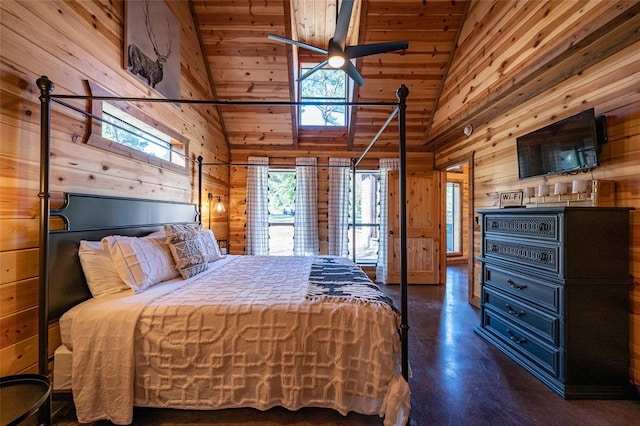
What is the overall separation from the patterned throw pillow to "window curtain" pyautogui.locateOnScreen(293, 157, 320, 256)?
8.58 feet

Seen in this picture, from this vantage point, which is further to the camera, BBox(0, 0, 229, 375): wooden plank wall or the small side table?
BBox(0, 0, 229, 375): wooden plank wall

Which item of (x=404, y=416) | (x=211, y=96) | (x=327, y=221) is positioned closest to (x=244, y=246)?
(x=327, y=221)

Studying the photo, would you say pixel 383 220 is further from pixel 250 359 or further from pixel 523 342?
pixel 250 359

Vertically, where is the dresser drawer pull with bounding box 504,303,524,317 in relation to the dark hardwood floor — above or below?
above

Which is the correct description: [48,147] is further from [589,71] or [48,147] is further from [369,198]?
[369,198]

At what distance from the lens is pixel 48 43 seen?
162 cm

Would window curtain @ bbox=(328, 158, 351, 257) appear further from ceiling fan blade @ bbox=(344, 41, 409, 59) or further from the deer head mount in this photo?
the deer head mount

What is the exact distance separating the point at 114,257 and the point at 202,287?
1.99ft

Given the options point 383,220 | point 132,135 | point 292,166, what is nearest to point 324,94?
point 292,166

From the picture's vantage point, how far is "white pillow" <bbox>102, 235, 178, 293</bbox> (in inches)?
71.0

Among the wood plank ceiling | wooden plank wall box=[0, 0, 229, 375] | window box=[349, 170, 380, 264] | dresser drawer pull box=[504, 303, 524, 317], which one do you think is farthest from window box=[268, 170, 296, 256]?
dresser drawer pull box=[504, 303, 524, 317]

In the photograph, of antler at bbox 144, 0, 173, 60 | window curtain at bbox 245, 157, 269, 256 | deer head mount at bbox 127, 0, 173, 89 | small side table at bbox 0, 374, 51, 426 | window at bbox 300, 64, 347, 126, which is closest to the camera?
small side table at bbox 0, 374, 51, 426

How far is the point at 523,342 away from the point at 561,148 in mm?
1718

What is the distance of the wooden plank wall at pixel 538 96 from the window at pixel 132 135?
3.65 meters
